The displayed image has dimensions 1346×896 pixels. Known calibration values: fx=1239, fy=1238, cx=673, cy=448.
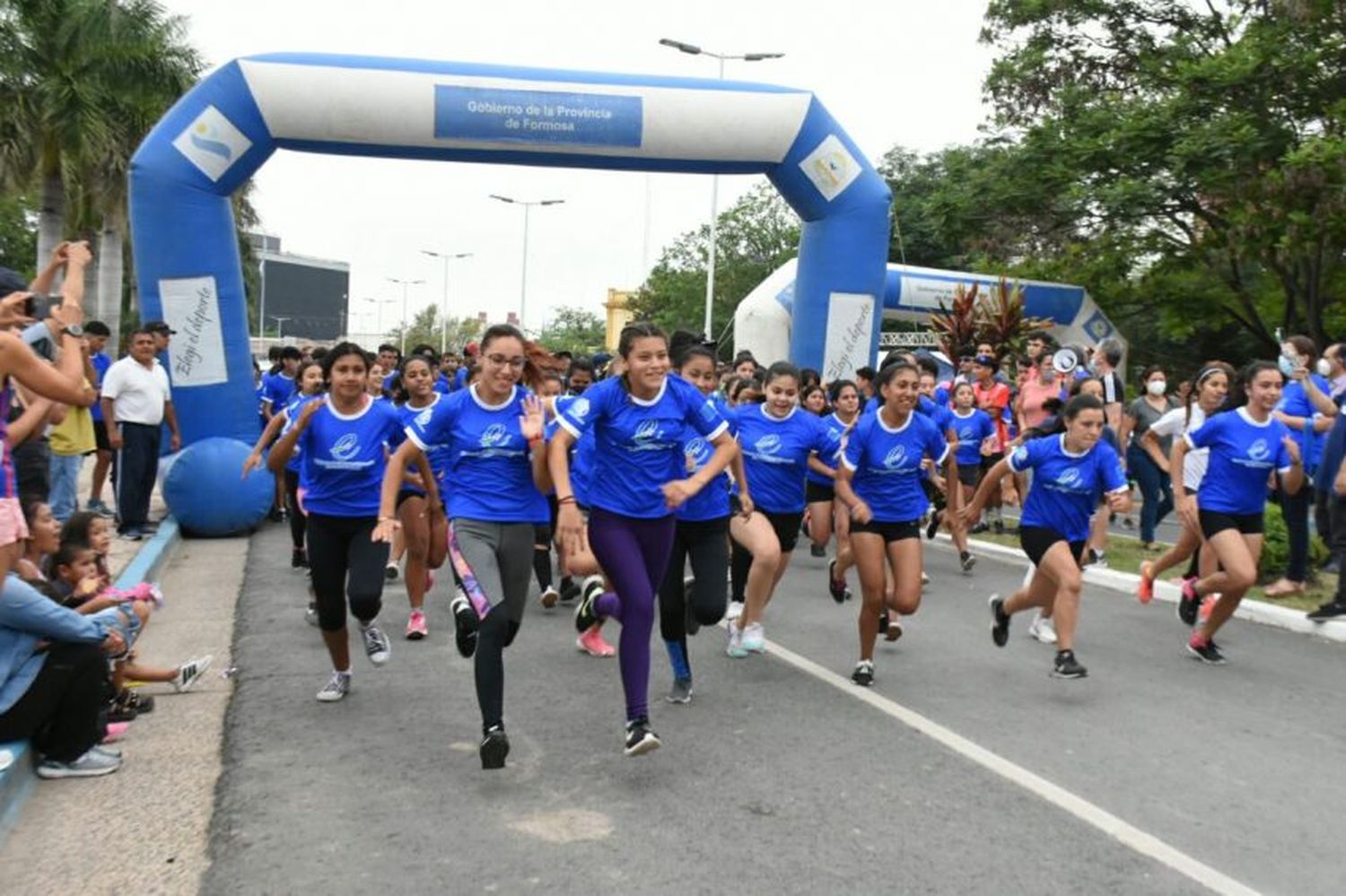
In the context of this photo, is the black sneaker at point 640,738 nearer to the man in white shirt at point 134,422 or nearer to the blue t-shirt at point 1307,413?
the blue t-shirt at point 1307,413

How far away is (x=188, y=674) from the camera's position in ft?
20.9

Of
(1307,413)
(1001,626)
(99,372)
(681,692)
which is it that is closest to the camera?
(681,692)

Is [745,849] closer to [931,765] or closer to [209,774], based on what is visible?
[931,765]

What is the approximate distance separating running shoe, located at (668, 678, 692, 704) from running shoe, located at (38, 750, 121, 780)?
262 centimetres

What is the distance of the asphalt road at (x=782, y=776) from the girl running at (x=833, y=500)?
0.65m

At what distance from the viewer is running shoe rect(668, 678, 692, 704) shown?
6359 mm

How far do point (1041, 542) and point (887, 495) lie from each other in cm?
92

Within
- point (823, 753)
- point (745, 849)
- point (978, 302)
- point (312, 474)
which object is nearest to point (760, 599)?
point (823, 753)

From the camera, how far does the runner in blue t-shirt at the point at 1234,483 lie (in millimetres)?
7539

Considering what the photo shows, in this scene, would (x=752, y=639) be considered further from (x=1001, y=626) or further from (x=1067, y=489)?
(x=1067, y=489)


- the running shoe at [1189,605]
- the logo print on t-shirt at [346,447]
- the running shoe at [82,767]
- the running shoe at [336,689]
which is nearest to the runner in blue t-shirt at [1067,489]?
the running shoe at [1189,605]

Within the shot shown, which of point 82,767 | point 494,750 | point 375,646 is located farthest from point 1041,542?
point 82,767

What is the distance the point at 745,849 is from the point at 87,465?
54.7 ft

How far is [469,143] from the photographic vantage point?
13805 mm
